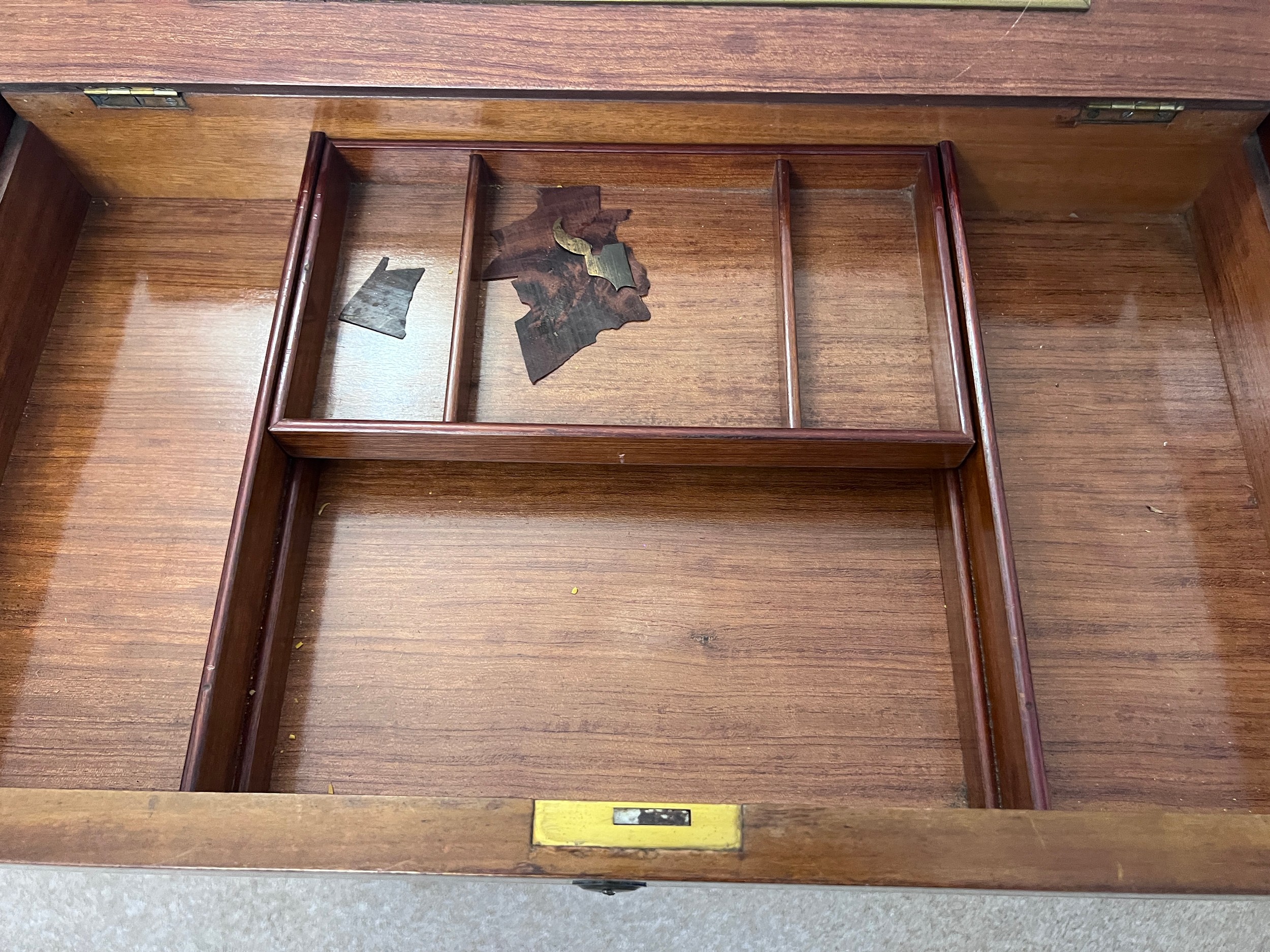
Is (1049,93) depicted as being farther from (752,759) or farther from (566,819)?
(566,819)

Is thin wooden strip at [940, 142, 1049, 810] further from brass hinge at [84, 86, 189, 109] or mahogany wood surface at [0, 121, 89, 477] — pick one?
mahogany wood surface at [0, 121, 89, 477]

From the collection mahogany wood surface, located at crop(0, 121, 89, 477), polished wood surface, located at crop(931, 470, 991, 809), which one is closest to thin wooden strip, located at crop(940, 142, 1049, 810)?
polished wood surface, located at crop(931, 470, 991, 809)

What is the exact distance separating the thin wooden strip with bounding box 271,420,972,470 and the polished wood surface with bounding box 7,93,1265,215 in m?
0.40

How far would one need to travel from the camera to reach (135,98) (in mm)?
1018

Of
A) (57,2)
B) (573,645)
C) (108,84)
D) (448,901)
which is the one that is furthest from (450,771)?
(57,2)

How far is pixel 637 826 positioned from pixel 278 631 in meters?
0.48

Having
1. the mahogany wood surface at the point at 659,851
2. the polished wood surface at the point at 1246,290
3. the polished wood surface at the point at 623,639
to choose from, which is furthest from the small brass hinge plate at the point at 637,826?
the polished wood surface at the point at 1246,290

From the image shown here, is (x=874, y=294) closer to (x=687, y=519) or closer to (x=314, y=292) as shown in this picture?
(x=687, y=519)

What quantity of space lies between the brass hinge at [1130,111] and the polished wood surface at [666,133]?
0.01 m

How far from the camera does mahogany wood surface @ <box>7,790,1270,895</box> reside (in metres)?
0.68

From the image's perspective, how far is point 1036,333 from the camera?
1107 millimetres

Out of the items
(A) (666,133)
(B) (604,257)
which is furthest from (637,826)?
(A) (666,133)

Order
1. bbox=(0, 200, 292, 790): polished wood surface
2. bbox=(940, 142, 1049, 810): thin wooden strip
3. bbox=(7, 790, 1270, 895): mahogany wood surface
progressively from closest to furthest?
bbox=(7, 790, 1270, 895): mahogany wood surface < bbox=(940, 142, 1049, 810): thin wooden strip < bbox=(0, 200, 292, 790): polished wood surface

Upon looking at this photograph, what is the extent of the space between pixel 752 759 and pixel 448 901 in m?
0.65
